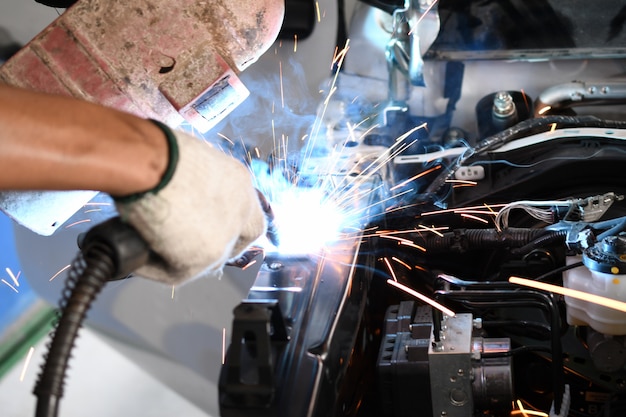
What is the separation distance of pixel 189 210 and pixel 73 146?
0.80ft

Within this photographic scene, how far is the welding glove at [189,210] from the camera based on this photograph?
1208mm

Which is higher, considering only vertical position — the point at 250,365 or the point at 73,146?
the point at 73,146

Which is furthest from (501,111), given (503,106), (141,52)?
(141,52)

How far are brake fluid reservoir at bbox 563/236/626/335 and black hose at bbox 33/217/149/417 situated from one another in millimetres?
1331

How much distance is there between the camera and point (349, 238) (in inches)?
87.0

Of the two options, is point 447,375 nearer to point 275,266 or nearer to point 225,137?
point 275,266

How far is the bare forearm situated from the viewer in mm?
1075

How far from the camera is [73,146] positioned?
1.11 metres

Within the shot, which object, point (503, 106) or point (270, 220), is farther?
point (503, 106)

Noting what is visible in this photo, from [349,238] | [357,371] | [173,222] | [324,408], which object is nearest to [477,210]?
[349,238]

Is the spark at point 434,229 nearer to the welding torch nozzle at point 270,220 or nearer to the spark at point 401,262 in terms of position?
the spark at point 401,262

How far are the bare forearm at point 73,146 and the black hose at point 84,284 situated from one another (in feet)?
0.27

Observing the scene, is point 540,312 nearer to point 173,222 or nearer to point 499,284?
point 499,284

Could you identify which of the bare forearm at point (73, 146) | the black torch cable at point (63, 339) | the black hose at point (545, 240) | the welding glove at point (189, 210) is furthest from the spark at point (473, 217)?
the black torch cable at point (63, 339)
